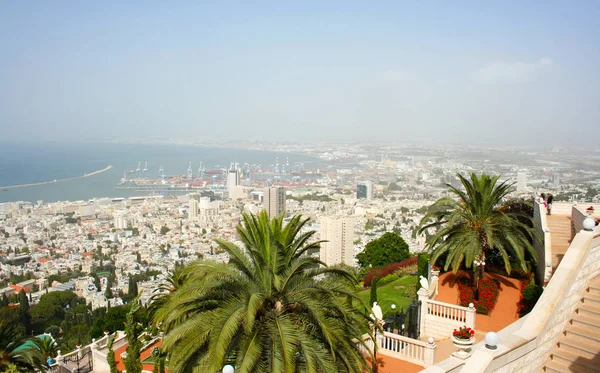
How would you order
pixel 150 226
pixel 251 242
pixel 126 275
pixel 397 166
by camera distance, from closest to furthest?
pixel 251 242 → pixel 126 275 → pixel 150 226 → pixel 397 166

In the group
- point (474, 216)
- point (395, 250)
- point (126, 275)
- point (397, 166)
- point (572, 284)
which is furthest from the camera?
point (397, 166)

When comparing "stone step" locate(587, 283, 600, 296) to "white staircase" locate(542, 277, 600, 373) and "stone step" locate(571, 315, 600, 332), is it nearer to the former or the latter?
"white staircase" locate(542, 277, 600, 373)

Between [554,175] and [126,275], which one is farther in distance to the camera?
[126,275]

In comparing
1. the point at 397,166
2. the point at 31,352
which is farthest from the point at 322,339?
the point at 397,166

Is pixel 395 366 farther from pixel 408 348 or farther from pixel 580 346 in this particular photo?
pixel 580 346

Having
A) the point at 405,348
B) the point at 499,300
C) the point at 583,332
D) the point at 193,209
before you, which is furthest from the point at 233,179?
the point at 583,332

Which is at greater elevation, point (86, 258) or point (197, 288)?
point (197, 288)

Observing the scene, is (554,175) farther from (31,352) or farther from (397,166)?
(397,166)
